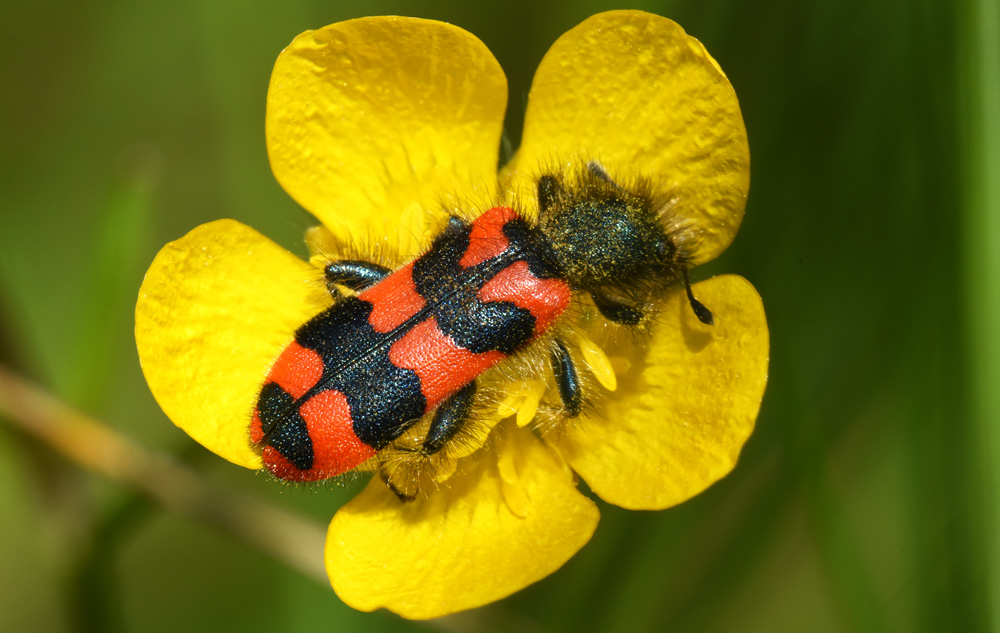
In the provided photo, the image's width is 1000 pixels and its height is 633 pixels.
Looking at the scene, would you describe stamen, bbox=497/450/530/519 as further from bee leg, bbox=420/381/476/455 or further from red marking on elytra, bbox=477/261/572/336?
red marking on elytra, bbox=477/261/572/336

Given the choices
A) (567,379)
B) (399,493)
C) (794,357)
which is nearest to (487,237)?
(567,379)

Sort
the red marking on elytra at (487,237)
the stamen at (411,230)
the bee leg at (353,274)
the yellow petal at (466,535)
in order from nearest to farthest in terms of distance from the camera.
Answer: the yellow petal at (466,535) < the red marking on elytra at (487,237) < the bee leg at (353,274) < the stamen at (411,230)

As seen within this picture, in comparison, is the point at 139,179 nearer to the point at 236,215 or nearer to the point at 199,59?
the point at 236,215

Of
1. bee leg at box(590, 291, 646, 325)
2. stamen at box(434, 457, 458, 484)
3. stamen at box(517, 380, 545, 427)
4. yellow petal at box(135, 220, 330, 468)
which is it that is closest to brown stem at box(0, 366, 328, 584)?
yellow petal at box(135, 220, 330, 468)

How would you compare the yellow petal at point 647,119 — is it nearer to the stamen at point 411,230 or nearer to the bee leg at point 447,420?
the stamen at point 411,230

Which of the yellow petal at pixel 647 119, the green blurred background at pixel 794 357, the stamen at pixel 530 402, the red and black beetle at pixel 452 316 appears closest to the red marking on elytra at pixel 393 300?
the red and black beetle at pixel 452 316

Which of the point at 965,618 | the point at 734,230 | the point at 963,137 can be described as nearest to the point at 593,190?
the point at 734,230
